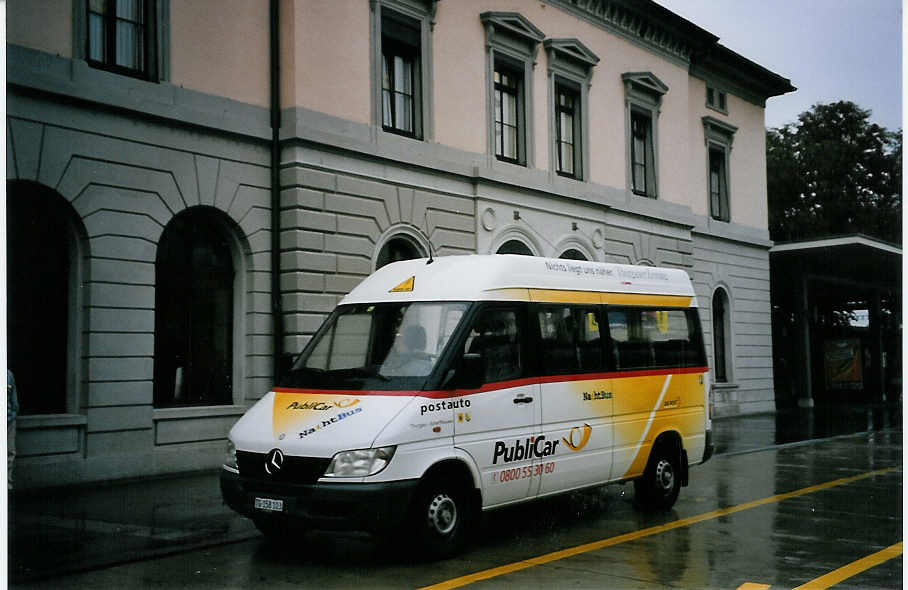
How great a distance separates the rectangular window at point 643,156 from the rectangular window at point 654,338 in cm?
1262

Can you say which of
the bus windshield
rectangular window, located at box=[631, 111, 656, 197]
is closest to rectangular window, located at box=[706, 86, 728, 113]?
rectangular window, located at box=[631, 111, 656, 197]

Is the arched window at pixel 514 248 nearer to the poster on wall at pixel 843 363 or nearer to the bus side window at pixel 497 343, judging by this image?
the bus side window at pixel 497 343

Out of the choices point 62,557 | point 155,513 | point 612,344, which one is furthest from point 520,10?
point 62,557

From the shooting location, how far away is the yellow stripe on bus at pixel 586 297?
8.97 metres

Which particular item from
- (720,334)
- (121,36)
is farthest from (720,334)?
(121,36)

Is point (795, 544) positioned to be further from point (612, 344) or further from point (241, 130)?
point (241, 130)

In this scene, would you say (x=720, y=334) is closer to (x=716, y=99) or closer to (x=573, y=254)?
(x=716, y=99)

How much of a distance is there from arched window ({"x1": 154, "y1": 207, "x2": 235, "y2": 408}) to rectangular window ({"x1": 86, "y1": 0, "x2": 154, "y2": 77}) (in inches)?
85.3

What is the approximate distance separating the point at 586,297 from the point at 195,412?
638 centimetres

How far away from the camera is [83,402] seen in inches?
481

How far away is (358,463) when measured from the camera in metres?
7.43

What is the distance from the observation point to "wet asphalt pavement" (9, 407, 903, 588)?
7281 mm

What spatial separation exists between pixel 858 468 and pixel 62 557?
11174mm

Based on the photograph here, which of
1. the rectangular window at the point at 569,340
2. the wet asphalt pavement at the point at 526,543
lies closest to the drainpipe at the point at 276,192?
the wet asphalt pavement at the point at 526,543
